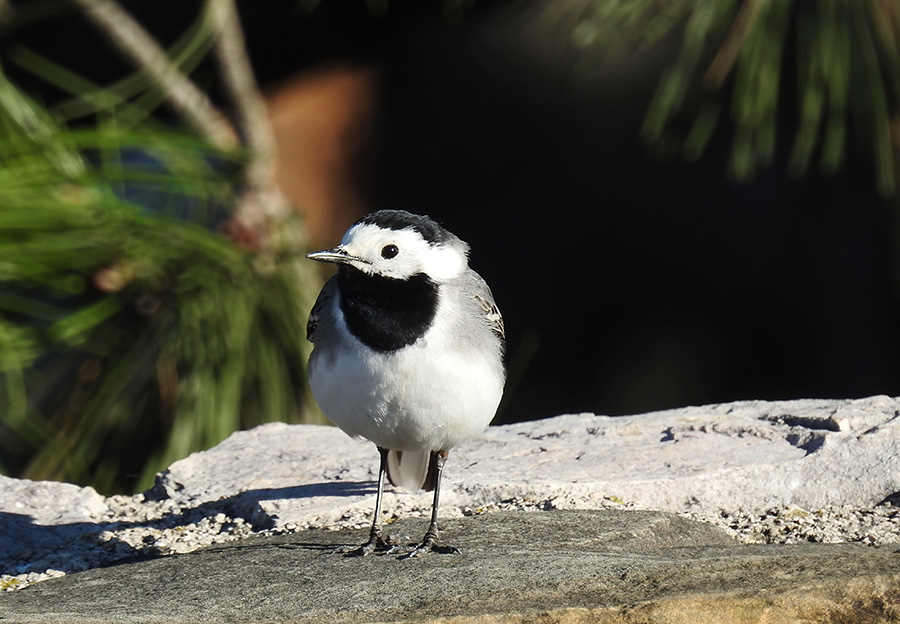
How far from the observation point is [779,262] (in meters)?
5.68

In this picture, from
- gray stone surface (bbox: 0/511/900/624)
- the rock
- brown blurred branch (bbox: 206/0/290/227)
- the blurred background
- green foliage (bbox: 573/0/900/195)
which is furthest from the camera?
brown blurred branch (bbox: 206/0/290/227)

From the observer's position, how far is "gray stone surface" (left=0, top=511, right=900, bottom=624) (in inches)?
74.2

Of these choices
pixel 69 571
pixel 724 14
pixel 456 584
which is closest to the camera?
pixel 456 584

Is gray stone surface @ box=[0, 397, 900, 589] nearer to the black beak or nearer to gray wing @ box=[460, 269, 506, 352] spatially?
gray wing @ box=[460, 269, 506, 352]

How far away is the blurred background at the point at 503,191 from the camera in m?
3.86

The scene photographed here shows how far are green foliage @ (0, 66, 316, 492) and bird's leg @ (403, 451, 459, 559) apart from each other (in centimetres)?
118

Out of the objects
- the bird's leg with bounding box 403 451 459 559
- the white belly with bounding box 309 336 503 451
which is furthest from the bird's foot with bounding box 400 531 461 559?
the white belly with bounding box 309 336 503 451

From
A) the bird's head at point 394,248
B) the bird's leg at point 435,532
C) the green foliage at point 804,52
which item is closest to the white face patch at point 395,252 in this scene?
the bird's head at point 394,248

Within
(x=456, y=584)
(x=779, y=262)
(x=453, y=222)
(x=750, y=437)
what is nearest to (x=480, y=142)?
(x=453, y=222)

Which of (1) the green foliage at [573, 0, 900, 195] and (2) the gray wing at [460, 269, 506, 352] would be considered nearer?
(2) the gray wing at [460, 269, 506, 352]

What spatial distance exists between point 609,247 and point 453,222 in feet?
2.74

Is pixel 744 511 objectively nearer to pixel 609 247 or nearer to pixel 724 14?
pixel 724 14

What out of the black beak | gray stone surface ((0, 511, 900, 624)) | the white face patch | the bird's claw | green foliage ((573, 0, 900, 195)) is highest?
green foliage ((573, 0, 900, 195))

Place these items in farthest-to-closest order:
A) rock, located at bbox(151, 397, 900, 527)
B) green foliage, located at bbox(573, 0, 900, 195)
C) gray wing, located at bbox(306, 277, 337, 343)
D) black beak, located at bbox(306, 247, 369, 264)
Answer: green foliage, located at bbox(573, 0, 900, 195) < gray wing, located at bbox(306, 277, 337, 343) < rock, located at bbox(151, 397, 900, 527) < black beak, located at bbox(306, 247, 369, 264)
